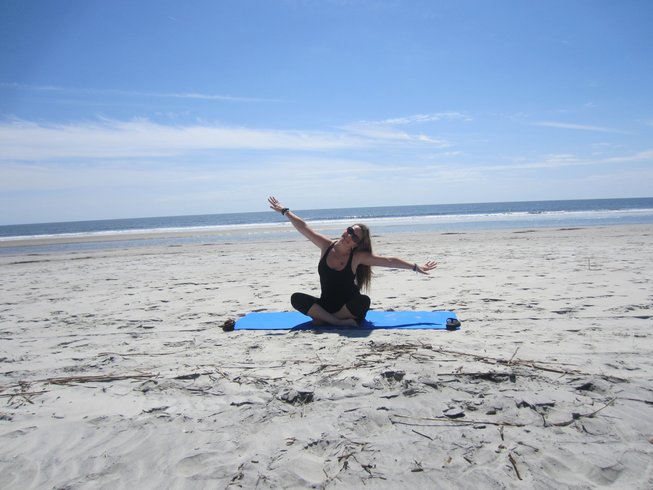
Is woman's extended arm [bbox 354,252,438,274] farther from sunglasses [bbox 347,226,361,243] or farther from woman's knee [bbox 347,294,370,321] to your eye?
woman's knee [bbox 347,294,370,321]

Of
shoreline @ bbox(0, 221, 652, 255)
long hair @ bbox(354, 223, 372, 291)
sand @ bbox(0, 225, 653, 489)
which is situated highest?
long hair @ bbox(354, 223, 372, 291)

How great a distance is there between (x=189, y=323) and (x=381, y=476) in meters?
3.80

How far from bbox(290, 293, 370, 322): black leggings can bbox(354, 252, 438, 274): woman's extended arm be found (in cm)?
42

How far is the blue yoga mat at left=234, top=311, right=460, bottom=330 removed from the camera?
186 inches

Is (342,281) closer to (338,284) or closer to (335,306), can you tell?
(338,284)

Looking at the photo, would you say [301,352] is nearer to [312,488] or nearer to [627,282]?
[312,488]

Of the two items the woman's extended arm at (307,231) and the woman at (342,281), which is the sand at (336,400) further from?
the woman's extended arm at (307,231)

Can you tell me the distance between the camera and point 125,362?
3832mm

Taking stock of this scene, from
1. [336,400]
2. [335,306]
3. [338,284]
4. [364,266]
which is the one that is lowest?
[336,400]

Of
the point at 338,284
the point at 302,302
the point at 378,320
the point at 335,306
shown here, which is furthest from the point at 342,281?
the point at 378,320

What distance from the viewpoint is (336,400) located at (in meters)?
2.88

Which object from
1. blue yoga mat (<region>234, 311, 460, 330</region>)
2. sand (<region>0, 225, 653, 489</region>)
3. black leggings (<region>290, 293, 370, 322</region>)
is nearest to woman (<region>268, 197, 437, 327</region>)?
black leggings (<region>290, 293, 370, 322</region>)

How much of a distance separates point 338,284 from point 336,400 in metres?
2.13

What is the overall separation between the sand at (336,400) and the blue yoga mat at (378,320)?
208 mm
